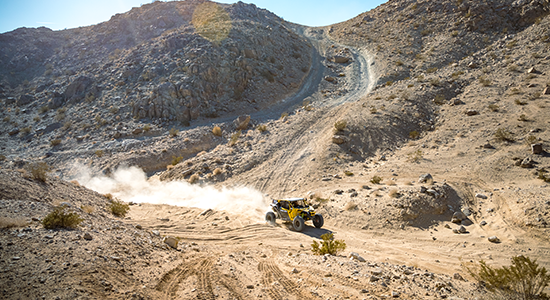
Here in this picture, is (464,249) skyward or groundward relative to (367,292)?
groundward

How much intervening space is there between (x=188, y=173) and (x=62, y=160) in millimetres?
13176

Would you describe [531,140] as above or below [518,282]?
above

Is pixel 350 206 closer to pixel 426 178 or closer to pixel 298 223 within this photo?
pixel 298 223

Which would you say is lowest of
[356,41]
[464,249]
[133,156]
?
[464,249]

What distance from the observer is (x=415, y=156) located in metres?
16.9

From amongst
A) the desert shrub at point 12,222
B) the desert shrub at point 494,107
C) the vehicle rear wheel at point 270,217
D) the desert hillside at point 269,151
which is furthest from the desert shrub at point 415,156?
the desert shrub at point 12,222

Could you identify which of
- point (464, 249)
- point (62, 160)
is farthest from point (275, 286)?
point (62, 160)

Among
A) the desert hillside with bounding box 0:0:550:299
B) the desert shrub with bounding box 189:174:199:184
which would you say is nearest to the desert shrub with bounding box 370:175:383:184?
the desert hillside with bounding box 0:0:550:299

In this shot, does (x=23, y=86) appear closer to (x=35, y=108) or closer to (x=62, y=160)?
(x=35, y=108)

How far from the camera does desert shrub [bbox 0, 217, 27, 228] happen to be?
6.09 meters

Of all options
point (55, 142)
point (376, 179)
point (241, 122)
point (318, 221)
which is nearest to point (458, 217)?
point (376, 179)

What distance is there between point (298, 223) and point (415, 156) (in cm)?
992

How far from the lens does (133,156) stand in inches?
894

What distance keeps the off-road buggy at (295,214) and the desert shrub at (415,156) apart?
27.5ft
